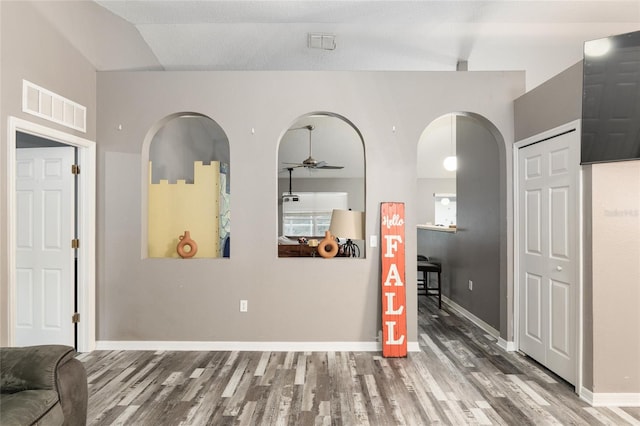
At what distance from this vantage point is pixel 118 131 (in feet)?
12.4

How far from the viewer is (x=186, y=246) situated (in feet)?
12.6

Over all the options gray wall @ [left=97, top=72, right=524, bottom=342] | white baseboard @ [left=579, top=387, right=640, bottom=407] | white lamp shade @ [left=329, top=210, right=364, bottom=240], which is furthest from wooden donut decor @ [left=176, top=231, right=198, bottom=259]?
white baseboard @ [left=579, top=387, right=640, bottom=407]

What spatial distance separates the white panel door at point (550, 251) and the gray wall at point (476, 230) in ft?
1.44

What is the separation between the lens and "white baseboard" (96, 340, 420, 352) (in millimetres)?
3668

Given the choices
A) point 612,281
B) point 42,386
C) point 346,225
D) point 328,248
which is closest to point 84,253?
point 42,386

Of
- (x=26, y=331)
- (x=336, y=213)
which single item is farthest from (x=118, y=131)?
(x=336, y=213)

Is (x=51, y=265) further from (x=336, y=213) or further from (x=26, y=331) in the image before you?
(x=336, y=213)

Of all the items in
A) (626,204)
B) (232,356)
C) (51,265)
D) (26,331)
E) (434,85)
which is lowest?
(232,356)

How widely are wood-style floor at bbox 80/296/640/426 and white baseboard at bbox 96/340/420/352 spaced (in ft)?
0.27

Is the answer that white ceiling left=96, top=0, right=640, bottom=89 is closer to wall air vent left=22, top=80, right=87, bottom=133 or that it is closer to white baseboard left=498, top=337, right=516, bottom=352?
wall air vent left=22, top=80, right=87, bottom=133

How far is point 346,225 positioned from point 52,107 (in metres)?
2.93

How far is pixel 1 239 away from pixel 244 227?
193 cm

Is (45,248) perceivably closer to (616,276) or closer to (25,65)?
(25,65)

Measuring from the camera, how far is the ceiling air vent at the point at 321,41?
4184mm
